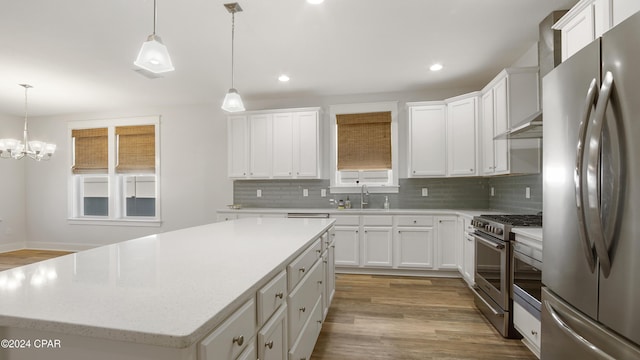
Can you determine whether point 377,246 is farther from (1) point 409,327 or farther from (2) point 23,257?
(2) point 23,257

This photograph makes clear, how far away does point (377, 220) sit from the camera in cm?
402

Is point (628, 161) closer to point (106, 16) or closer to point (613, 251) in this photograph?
point (613, 251)

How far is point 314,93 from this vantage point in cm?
464

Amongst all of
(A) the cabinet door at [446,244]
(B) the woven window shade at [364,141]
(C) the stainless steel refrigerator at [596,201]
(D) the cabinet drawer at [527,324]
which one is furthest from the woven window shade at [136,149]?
(C) the stainless steel refrigerator at [596,201]

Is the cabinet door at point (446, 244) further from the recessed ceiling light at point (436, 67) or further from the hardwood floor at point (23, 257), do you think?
the hardwood floor at point (23, 257)

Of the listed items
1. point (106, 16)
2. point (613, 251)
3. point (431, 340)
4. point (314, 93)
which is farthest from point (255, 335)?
point (314, 93)

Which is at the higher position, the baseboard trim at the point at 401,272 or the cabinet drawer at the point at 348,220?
the cabinet drawer at the point at 348,220

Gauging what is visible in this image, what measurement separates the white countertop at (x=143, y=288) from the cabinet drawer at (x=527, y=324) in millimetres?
1697

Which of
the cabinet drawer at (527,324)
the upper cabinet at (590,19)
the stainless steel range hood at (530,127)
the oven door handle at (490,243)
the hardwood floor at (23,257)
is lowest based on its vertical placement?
the hardwood floor at (23,257)

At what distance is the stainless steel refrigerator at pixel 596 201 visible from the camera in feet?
3.05

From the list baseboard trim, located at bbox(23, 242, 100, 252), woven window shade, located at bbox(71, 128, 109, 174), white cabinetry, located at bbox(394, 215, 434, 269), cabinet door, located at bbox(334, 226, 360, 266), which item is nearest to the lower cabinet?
cabinet door, located at bbox(334, 226, 360, 266)

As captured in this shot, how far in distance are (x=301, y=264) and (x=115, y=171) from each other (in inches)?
212

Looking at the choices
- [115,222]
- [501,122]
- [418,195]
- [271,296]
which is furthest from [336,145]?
[115,222]

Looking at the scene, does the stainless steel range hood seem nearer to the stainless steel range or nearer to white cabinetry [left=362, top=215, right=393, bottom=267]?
the stainless steel range
